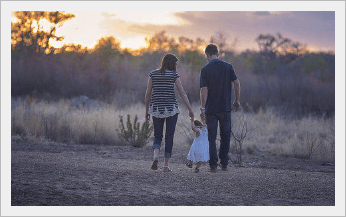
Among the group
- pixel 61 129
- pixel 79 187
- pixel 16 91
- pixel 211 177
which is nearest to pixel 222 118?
pixel 211 177

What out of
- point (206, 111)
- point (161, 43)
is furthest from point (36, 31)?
point (206, 111)

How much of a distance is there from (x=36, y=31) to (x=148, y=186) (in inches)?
789

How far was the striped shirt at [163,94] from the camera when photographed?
8109 millimetres

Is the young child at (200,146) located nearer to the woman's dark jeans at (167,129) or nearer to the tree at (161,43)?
the woman's dark jeans at (167,129)

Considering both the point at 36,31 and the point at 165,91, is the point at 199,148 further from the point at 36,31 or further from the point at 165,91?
the point at 36,31

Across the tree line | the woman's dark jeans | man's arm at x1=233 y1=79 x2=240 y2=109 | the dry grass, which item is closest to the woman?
the woman's dark jeans

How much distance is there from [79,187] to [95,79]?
2085cm

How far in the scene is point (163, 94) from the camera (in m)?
8.16

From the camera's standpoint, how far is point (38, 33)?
84.3 ft

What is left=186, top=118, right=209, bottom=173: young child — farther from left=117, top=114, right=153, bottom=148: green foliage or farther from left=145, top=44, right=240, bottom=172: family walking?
left=117, top=114, right=153, bottom=148: green foliage

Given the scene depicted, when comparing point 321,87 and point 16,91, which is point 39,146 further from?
point 321,87

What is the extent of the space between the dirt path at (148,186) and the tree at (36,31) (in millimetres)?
15001

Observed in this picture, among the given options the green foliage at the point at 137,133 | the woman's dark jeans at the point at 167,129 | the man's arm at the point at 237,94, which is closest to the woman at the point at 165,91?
the woman's dark jeans at the point at 167,129

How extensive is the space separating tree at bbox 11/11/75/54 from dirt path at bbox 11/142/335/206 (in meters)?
15.0
